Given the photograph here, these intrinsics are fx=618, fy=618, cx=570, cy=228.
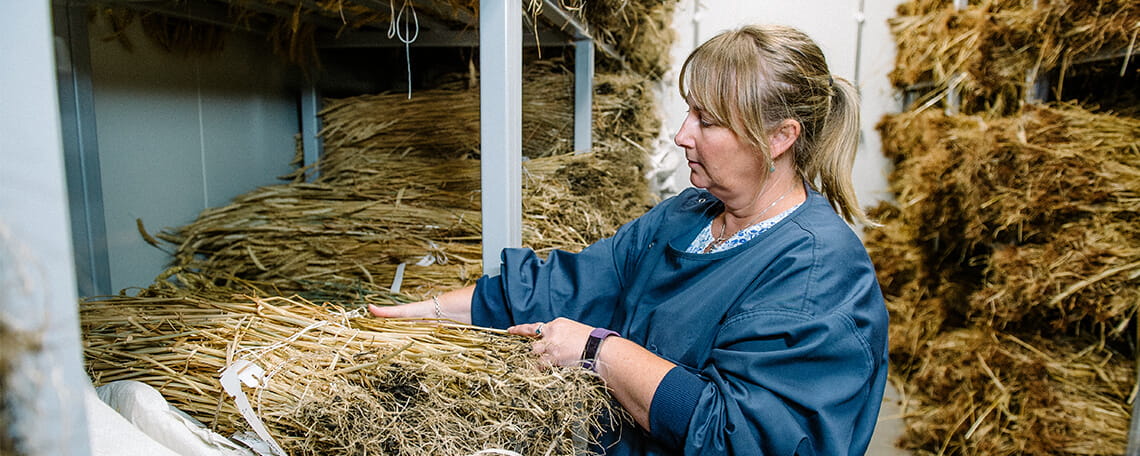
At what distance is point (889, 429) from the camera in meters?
2.73

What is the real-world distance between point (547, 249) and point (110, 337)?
0.98 meters

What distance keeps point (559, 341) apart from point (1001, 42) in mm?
2272

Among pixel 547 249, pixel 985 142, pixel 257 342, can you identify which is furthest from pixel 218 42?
pixel 985 142

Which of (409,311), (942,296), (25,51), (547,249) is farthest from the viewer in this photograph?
Answer: (942,296)

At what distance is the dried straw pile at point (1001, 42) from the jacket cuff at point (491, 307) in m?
1.80

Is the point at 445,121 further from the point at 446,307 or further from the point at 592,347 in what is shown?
the point at 592,347

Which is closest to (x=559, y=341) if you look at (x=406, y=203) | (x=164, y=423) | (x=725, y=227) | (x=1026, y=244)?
(x=725, y=227)

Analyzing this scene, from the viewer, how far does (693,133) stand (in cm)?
108

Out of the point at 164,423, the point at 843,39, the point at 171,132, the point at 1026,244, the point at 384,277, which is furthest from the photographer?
the point at 843,39

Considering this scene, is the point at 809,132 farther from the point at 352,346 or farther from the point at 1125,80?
the point at 1125,80

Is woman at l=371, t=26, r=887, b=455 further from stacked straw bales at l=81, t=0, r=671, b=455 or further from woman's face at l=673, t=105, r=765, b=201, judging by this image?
stacked straw bales at l=81, t=0, r=671, b=455

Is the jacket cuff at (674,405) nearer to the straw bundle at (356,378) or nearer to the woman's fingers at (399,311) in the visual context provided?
the straw bundle at (356,378)

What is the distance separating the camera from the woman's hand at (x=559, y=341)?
0.93 m

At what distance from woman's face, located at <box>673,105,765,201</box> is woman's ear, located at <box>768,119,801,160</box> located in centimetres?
3
